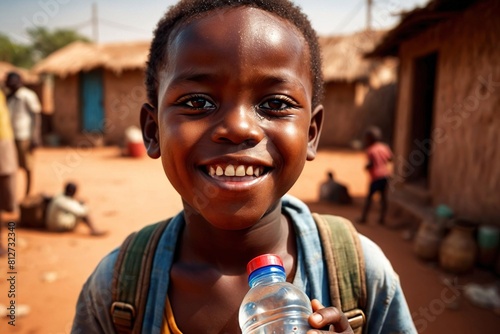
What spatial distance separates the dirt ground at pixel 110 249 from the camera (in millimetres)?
3086

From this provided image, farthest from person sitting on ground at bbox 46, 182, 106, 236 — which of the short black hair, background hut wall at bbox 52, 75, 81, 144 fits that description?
background hut wall at bbox 52, 75, 81, 144

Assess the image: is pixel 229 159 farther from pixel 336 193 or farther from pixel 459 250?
pixel 336 193

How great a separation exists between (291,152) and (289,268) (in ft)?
1.34

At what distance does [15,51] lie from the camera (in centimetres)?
3197

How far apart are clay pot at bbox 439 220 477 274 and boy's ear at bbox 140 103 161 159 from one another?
12.0ft

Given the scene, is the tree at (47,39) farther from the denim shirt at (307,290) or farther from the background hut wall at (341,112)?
the denim shirt at (307,290)

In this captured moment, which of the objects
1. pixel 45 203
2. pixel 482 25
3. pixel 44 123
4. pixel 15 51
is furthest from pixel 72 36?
pixel 482 25

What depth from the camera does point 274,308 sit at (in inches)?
39.6

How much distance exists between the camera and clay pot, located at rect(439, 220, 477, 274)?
3.87m

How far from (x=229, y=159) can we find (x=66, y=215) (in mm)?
4701

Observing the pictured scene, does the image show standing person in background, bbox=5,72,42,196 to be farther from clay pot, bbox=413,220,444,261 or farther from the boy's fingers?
the boy's fingers

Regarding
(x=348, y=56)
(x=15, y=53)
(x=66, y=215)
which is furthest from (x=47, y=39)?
(x=66, y=215)

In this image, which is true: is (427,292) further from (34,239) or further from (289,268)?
(34,239)

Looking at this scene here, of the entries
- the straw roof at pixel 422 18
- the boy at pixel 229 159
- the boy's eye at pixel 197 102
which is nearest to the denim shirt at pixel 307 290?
the boy at pixel 229 159
